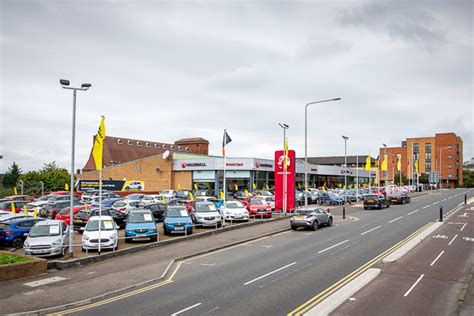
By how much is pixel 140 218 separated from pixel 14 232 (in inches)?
255

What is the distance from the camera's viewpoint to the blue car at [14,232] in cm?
2057

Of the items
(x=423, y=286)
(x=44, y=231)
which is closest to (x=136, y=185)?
(x=44, y=231)

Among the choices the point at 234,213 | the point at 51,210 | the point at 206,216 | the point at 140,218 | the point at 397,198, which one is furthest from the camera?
the point at 397,198

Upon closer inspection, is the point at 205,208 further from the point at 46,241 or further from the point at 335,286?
the point at 335,286

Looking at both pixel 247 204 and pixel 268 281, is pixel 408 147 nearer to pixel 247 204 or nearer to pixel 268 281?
pixel 247 204

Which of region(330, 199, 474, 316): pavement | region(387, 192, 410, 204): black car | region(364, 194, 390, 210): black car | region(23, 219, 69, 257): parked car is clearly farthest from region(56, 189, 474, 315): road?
region(387, 192, 410, 204): black car

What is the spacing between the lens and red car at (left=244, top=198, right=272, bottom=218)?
105 ft

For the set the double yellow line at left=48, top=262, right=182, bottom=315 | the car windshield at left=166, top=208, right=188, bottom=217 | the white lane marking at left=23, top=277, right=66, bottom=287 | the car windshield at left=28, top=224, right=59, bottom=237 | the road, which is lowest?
the white lane marking at left=23, top=277, right=66, bottom=287

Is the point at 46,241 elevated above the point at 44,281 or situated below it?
above

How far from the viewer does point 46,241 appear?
57.7 feet

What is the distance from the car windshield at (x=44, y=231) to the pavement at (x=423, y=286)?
45.6 feet

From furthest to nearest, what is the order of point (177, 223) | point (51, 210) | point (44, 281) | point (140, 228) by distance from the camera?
point (51, 210)
point (177, 223)
point (140, 228)
point (44, 281)

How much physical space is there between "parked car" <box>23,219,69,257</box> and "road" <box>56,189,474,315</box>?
5.92 meters

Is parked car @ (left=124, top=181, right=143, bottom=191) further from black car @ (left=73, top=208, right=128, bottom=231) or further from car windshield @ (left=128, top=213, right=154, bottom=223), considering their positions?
car windshield @ (left=128, top=213, right=154, bottom=223)
